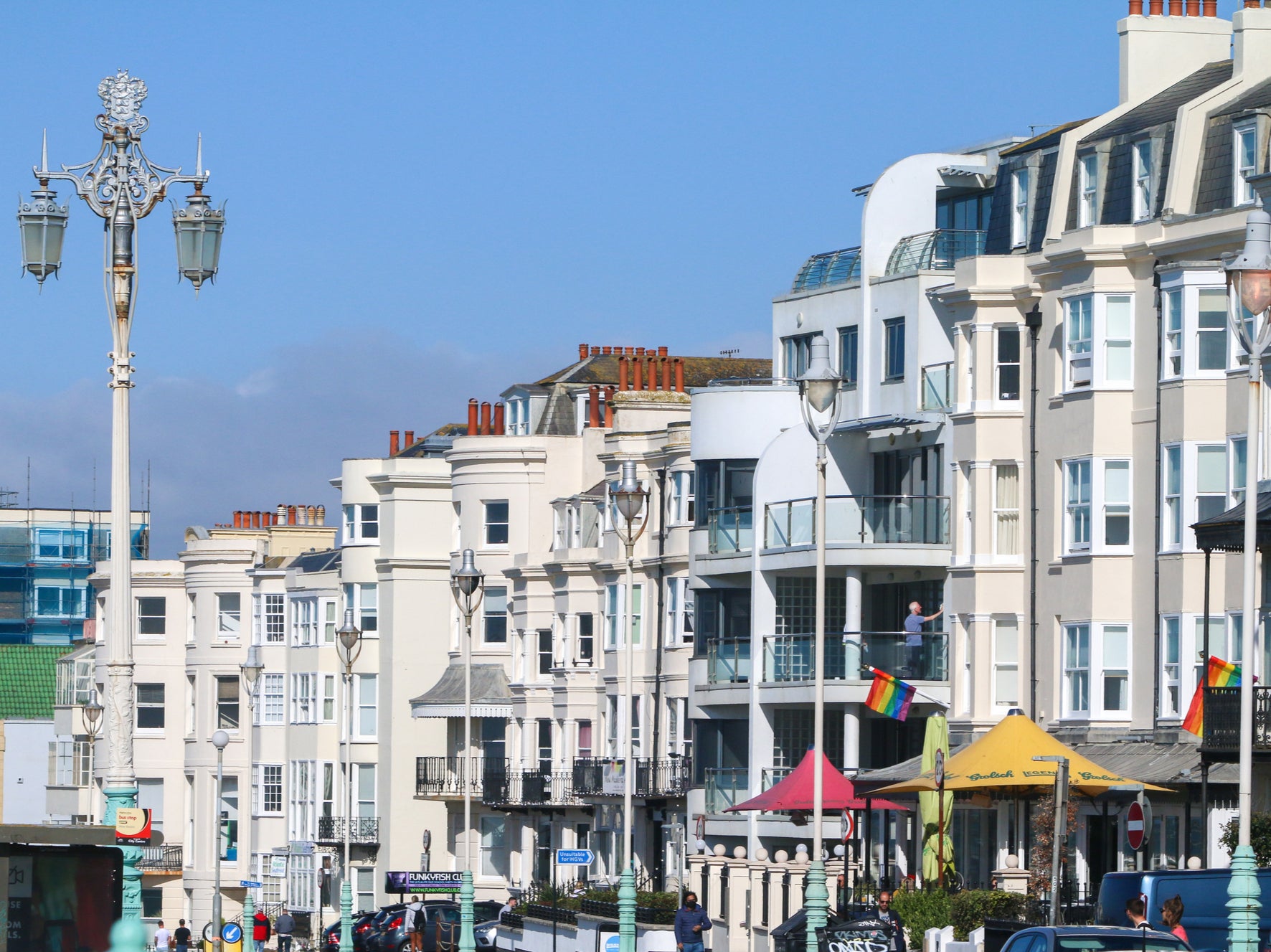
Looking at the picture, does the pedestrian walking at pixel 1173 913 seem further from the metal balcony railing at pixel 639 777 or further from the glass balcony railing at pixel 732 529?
the metal balcony railing at pixel 639 777

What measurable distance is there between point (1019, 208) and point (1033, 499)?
213 inches

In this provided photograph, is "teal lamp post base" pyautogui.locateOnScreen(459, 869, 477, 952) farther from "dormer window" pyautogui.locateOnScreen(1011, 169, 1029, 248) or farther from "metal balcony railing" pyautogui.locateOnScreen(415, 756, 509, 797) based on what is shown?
"metal balcony railing" pyautogui.locateOnScreen(415, 756, 509, 797)

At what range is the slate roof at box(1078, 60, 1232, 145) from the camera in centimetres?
4297

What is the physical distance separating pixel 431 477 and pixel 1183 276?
3701 centimetres

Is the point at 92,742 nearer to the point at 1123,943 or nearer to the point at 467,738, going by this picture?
the point at 467,738

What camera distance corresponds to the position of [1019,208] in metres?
46.3

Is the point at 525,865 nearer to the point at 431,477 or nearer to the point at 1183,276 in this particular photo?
the point at 431,477

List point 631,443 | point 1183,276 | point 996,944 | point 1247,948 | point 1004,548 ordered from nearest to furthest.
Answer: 1. point 1247,948
2. point 996,944
3. point 1183,276
4. point 1004,548
5. point 631,443

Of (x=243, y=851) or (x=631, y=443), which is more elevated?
(x=631, y=443)

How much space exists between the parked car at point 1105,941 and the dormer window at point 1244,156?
20.5 metres

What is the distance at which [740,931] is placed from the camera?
37.2 metres

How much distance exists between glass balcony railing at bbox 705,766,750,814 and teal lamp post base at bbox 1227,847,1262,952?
29756 mm

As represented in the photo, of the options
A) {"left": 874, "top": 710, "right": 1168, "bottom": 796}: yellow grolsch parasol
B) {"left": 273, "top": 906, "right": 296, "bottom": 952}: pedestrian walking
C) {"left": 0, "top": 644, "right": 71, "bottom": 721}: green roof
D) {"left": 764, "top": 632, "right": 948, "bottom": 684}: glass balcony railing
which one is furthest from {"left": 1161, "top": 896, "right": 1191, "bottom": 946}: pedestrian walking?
{"left": 0, "top": 644, "right": 71, "bottom": 721}: green roof

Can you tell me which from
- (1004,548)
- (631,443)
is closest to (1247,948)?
(1004,548)
